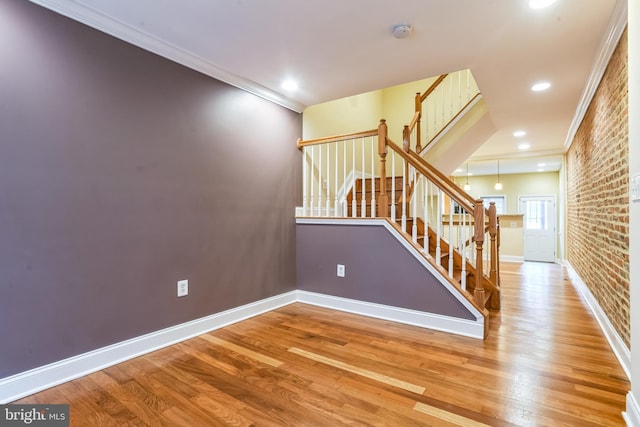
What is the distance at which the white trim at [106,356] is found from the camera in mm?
1778

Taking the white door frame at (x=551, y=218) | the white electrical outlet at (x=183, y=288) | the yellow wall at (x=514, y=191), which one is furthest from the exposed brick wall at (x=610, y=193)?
the white door frame at (x=551, y=218)

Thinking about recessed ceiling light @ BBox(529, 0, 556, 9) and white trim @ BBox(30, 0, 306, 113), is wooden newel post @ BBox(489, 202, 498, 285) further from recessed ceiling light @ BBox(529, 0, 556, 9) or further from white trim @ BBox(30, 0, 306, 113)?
white trim @ BBox(30, 0, 306, 113)

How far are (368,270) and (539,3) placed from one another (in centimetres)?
242

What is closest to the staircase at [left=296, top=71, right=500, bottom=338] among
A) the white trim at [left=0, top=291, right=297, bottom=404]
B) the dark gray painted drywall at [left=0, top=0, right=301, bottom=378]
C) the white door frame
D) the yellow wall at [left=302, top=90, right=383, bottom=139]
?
the yellow wall at [left=302, top=90, right=383, bottom=139]

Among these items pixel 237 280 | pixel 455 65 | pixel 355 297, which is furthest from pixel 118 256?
pixel 455 65

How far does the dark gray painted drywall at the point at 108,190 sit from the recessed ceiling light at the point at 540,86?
2816mm

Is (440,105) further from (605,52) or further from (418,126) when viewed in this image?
(605,52)

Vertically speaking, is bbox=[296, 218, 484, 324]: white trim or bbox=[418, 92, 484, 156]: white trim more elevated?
bbox=[418, 92, 484, 156]: white trim

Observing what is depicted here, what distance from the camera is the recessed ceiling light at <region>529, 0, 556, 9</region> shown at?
6.35 ft

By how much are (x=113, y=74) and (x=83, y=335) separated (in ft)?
5.72

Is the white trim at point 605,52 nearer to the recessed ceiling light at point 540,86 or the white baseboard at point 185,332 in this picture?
the recessed ceiling light at point 540,86

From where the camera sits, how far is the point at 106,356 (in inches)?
83.9

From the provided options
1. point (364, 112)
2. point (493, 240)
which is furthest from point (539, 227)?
point (364, 112)

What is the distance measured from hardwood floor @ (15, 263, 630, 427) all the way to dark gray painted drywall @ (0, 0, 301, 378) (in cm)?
39
